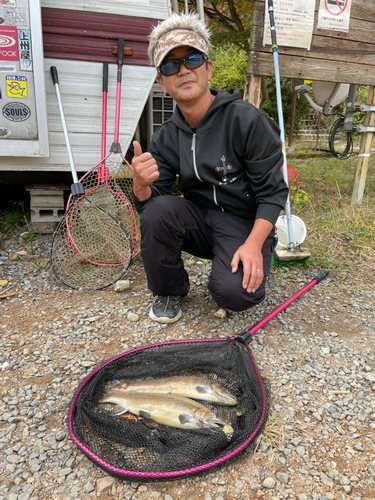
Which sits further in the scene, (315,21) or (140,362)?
(315,21)

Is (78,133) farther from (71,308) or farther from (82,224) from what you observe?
(71,308)

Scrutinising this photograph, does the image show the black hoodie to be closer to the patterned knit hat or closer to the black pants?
the black pants

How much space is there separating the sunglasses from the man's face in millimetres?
17

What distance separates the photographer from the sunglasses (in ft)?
7.55

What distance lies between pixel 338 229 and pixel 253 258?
237cm

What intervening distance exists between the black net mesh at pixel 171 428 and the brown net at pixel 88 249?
1.34 meters

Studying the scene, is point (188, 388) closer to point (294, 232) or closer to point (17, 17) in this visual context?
point (294, 232)

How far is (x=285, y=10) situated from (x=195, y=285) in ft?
10.2

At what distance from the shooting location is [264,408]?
1.79 m

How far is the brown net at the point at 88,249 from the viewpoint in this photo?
3379 millimetres

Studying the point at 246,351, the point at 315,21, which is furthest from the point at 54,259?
the point at 315,21

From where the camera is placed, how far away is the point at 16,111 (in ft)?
12.2

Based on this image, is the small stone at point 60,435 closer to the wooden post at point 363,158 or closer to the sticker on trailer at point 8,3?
the sticker on trailer at point 8,3

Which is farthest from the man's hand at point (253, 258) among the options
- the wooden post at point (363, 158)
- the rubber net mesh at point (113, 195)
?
the wooden post at point (363, 158)
